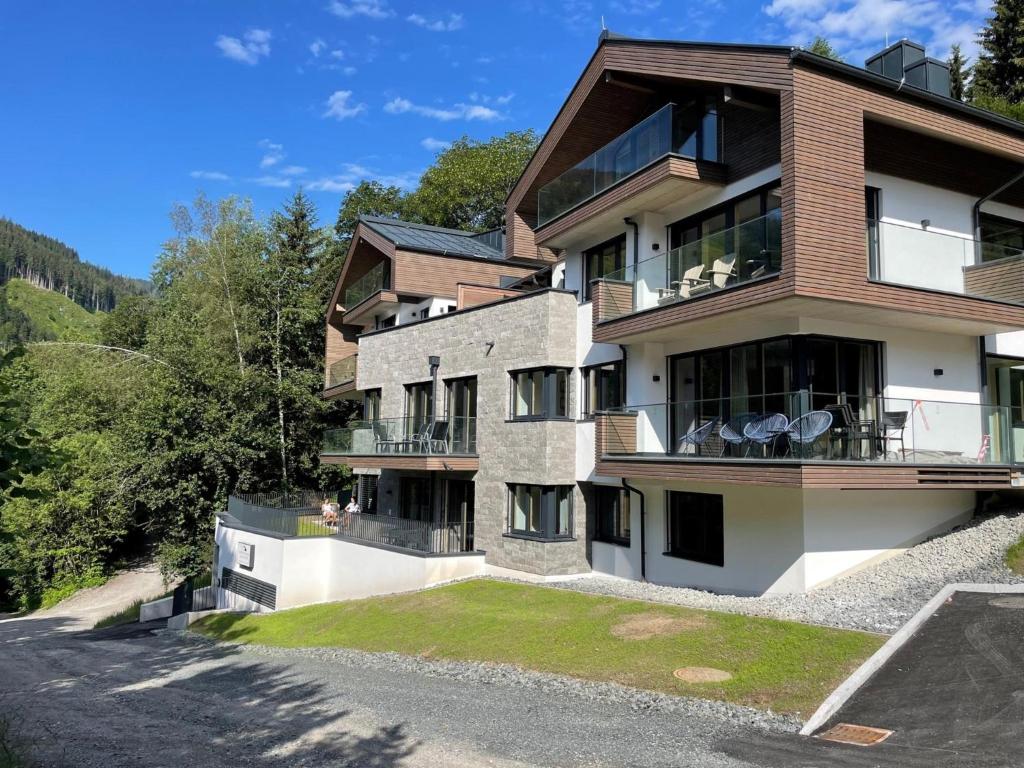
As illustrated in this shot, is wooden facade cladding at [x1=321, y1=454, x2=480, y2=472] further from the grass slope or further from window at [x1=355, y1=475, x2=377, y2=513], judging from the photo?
the grass slope

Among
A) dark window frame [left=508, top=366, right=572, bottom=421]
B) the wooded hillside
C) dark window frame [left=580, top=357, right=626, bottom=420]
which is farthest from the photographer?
the wooded hillside

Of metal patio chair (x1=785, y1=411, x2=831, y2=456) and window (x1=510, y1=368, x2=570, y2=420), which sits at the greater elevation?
window (x1=510, y1=368, x2=570, y2=420)

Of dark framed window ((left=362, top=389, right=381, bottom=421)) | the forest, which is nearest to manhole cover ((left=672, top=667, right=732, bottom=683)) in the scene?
dark framed window ((left=362, top=389, right=381, bottom=421))

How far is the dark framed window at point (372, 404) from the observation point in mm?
28734

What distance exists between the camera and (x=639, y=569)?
18.3 metres

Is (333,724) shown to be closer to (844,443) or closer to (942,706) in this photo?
(942,706)

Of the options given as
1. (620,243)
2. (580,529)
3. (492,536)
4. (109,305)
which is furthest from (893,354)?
(109,305)

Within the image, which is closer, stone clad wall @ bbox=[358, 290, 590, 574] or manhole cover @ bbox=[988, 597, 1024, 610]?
manhole cover @ bbox=[988, 597, 1024, 610]

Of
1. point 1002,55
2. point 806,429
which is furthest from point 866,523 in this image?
point 1002,55

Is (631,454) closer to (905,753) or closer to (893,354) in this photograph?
(893,354)

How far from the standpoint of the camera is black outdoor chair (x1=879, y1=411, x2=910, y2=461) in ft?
44.8

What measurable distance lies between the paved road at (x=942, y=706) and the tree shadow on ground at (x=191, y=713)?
4.43 metres

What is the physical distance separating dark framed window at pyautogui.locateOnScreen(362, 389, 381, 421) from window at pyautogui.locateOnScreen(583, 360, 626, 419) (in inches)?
423

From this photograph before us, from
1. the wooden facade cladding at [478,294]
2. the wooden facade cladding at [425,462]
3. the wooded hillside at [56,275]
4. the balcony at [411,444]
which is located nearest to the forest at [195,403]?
the balcony at [411,444]
